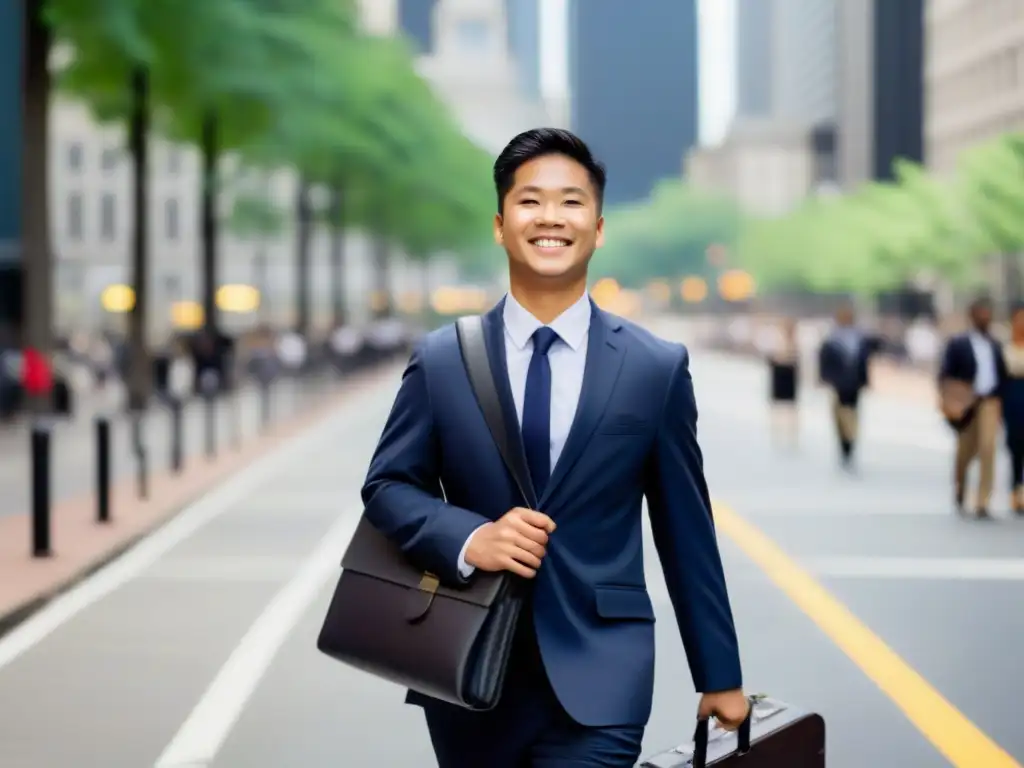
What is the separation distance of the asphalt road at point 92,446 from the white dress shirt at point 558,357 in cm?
1421

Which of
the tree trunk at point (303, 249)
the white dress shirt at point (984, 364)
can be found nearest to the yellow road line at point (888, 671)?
the white dress shirt at point (984, 364)

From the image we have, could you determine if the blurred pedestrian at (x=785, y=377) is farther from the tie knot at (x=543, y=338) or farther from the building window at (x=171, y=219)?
the building window at (x=171, y=219)

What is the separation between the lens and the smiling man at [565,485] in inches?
150

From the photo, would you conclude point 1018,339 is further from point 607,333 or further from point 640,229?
point 640,229

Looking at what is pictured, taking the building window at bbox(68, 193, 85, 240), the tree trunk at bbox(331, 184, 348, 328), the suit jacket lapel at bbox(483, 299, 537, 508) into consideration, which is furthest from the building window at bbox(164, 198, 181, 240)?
the suit jacket lapel at bbox(483, 299, 537, 508)

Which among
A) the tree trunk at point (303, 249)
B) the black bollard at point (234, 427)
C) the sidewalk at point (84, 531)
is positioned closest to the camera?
the sidewalk at point (84, 531)

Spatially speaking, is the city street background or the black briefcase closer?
the black briefcase

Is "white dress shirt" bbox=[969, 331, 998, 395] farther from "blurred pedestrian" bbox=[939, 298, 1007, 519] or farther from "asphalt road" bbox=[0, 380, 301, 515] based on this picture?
"asphalt road" bbox=[0, 380, 301, 515]

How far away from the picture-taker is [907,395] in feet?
148

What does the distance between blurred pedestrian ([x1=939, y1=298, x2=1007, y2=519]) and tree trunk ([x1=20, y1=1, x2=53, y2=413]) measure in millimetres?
13534

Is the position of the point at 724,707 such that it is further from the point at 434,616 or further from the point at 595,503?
the point at 434,616

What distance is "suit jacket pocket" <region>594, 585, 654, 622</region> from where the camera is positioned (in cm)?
384

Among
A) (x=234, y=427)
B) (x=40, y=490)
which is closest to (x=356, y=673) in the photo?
(x=40, y=490)

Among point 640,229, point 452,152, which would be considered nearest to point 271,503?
point 452,152
